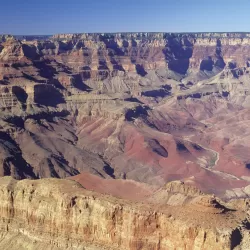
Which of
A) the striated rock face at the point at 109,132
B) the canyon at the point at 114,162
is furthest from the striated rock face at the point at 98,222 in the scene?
the striated rock face at the point at 109,132

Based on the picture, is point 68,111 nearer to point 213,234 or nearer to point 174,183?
point 174,183

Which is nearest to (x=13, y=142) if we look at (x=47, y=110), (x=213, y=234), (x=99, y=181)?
(x=47, y=110)

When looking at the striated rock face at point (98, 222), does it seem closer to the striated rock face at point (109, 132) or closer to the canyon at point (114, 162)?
the canyon at point (114, 162)

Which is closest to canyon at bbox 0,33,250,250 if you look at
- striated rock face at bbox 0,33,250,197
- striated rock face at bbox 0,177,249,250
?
striated rock face at bbox 0,177,249,250

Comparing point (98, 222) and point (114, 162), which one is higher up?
point (114, 162)

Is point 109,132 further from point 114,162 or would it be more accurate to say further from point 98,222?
point 98,222

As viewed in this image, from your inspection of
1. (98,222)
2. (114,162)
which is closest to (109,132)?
(114,162)
